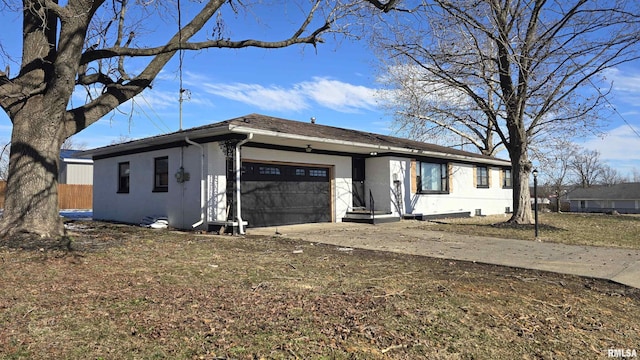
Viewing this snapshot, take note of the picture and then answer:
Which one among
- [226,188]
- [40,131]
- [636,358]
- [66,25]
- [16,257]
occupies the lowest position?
[636,358]

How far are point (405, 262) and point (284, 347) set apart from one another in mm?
4610

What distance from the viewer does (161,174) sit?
14570 millimetres

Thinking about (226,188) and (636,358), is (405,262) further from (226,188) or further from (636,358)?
(226,188)

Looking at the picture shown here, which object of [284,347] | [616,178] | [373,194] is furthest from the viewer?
[616,178]

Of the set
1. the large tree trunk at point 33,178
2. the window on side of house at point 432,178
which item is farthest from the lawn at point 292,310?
the window on side of house at point 432,178

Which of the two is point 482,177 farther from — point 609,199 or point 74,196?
point 609,199


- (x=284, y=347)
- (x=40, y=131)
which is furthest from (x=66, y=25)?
(x=284, y=347)

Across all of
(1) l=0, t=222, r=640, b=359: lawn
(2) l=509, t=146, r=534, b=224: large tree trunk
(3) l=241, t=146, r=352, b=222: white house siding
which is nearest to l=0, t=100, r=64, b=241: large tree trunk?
(1) l=0, t=222, r=640, b=359: lawn

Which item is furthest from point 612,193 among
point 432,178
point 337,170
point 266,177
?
point 266,177

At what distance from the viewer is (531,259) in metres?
8.66

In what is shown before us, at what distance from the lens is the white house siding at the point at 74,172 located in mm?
33344

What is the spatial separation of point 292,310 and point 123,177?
46.1 ft

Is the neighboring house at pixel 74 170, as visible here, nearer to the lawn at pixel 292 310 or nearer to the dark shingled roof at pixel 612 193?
the lawn at pixel 292 310

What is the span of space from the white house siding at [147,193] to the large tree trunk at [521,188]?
456 inches
